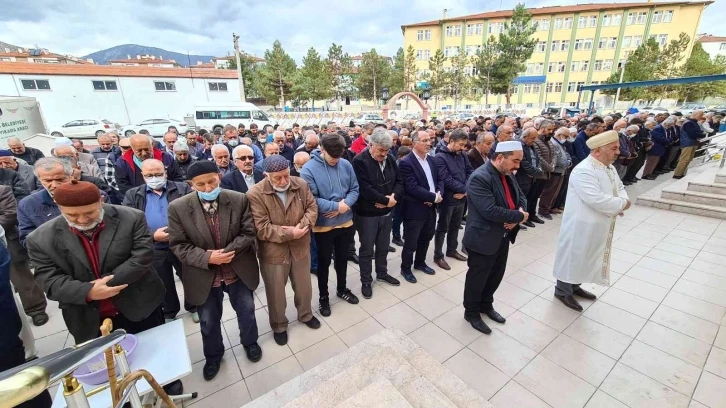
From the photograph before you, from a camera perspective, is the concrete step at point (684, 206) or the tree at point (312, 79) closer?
the concrete step at point (684, 206)

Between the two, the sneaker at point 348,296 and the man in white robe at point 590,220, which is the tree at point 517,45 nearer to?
the man in white robe at point 590,220

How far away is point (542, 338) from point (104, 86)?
29.3 meters

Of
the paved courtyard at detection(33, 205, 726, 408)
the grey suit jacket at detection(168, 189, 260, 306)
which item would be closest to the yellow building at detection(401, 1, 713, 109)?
the paved courtyard at detection(33, 205, 726, 408)

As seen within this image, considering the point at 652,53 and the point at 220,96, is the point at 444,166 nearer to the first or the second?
the point at 220,96

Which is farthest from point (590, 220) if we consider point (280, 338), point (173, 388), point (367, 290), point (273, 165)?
point (173, 388)

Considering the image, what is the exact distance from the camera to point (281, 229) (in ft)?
9.19

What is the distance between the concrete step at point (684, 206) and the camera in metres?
6.21

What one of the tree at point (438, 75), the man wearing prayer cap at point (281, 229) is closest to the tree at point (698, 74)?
the tree at point (438, 75)

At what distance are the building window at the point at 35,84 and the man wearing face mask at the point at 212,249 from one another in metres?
27.6

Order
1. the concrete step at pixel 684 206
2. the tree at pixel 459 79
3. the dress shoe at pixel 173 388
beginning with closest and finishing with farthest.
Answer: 1. the dress shoe at pixel 173 388
2. the concrete step at pixel 684 206
3. the tree at pixel 459 79

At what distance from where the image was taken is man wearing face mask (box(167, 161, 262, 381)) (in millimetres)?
2441

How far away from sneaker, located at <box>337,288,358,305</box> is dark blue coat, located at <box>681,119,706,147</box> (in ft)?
34.2

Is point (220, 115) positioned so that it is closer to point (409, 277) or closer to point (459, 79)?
point (409, 277)

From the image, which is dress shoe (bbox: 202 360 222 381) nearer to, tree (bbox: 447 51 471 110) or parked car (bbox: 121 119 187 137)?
parked car (bbox: 121 119 187 137)
